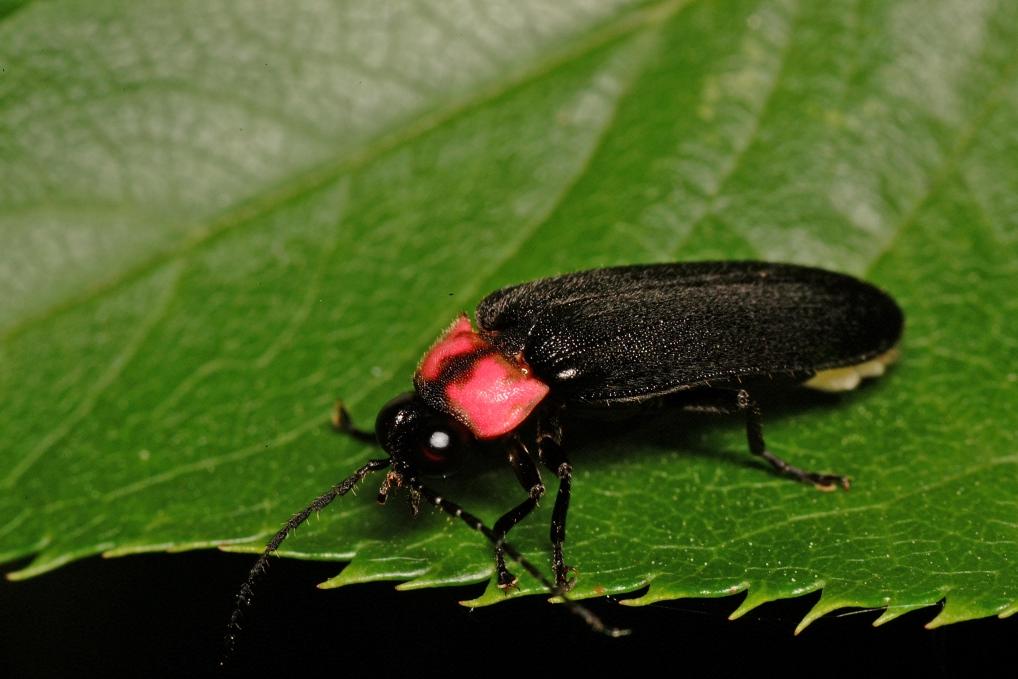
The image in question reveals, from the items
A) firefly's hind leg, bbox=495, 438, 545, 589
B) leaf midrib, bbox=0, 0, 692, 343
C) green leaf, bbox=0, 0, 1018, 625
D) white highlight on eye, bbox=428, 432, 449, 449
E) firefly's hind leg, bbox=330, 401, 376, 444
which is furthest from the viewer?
leaf midrib, bbox=0, 0, 692, 343

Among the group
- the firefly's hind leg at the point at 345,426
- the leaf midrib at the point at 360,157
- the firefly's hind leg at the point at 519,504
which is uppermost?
the leaf midrib at the point at 360,157

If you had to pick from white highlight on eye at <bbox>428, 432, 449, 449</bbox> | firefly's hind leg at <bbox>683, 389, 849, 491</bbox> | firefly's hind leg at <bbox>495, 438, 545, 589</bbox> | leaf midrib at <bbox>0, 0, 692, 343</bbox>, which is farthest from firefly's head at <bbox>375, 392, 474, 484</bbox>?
leaf midrib at <bbox>0, 0, 692, 343</bbox>

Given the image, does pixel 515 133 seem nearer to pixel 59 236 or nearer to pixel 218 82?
pixel 218 82

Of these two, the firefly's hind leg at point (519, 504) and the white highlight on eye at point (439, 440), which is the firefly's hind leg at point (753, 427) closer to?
the firefly's hind leg at point (519, 504)

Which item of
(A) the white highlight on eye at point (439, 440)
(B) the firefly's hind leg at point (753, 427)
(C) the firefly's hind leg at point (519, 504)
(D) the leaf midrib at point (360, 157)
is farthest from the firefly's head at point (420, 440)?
(D) the leaf midrib at point (360, 157)

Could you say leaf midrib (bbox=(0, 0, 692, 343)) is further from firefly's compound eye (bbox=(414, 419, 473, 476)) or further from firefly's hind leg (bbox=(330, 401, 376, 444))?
firefly's compound eye (bbox=(414, 419, 473, 476))

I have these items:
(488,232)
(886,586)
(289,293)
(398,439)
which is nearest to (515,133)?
(488,232)

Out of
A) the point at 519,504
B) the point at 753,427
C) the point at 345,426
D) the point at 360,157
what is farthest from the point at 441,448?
the point at 360,157
